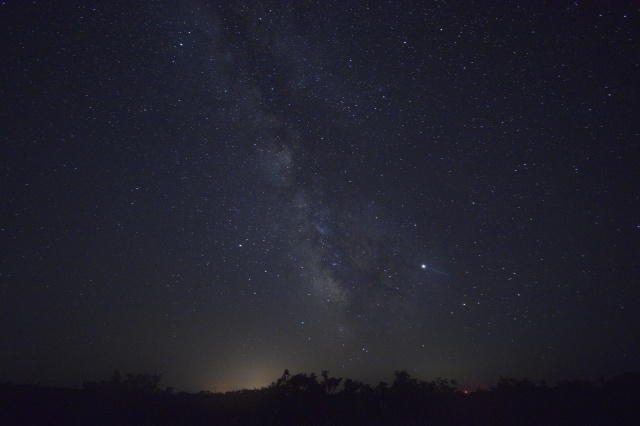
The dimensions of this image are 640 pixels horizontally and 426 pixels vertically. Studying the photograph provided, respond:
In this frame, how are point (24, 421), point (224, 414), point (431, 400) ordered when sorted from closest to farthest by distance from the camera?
1. point (24, 421)
2. point (224, 414)
3. point (431, 400)

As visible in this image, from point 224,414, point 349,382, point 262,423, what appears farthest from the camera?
point 349,382

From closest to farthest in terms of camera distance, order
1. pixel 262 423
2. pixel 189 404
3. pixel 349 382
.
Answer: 1. pixel 262 423
2. pixel 189 404
3. pixel 349 382

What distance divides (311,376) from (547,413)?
25.3 ft

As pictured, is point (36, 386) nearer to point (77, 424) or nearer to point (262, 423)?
point (77, 424)

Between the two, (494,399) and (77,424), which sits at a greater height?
(494,399)

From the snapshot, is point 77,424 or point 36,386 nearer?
point 77,424

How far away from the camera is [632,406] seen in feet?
35.3

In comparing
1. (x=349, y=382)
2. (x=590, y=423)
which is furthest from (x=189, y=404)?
(x=590, y=423)

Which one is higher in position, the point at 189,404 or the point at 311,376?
the point at 311,376

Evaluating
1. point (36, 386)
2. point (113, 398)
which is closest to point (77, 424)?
point (113, 398)

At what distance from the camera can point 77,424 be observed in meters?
9.17

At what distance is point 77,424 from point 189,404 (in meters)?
3.51

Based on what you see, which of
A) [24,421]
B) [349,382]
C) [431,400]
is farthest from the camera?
[349,382]

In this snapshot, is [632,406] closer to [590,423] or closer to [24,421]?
[590,423]
